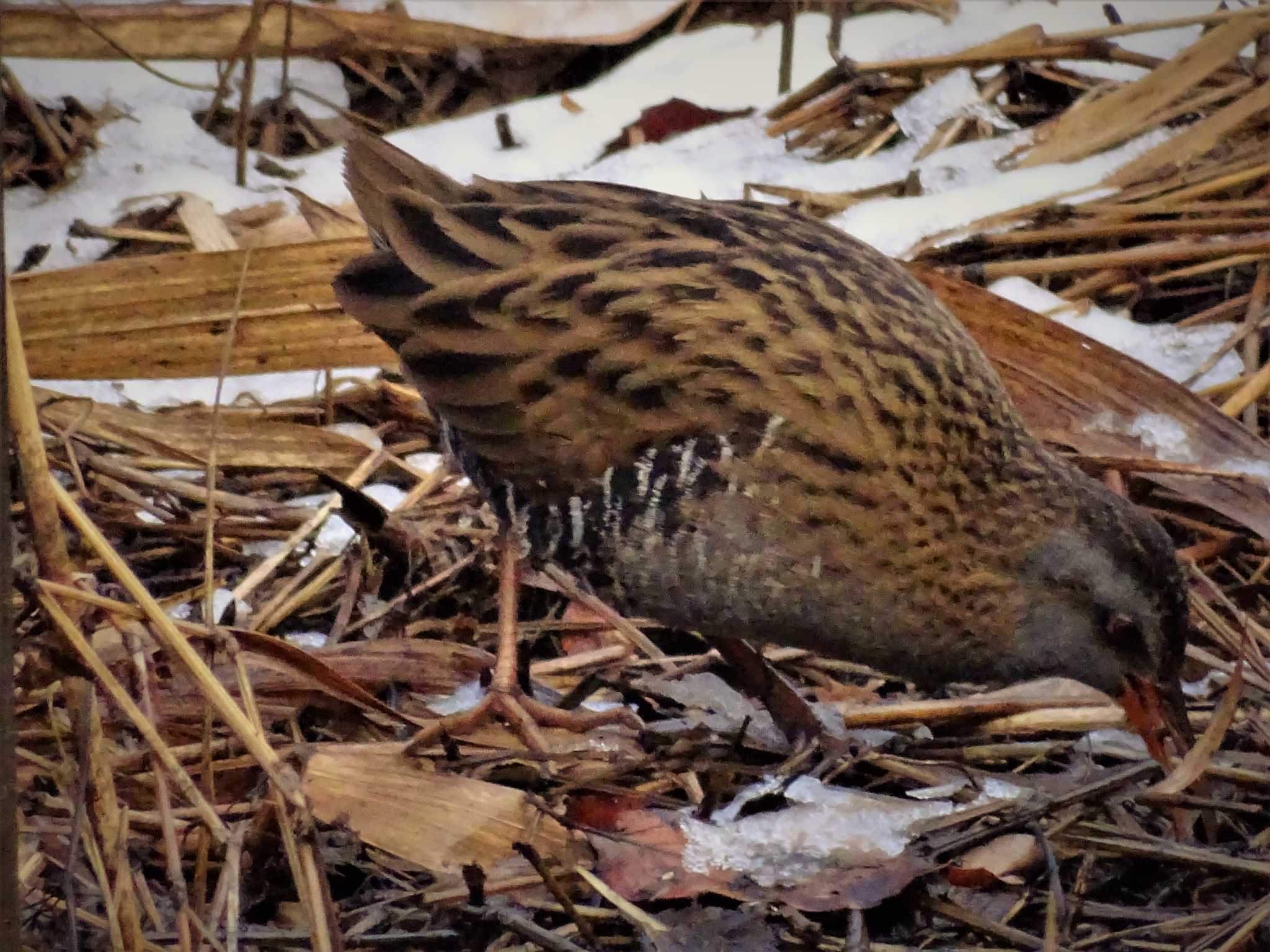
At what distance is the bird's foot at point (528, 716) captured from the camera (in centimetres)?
203

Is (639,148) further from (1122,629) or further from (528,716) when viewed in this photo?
(1122,629)

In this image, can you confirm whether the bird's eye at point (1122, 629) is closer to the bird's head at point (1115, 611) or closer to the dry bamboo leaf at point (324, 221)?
the bird's head at point (1115, 611)

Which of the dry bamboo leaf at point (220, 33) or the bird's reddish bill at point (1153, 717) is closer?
the bird's reddish bill at point (1153, 717)

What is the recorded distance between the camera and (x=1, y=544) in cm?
93

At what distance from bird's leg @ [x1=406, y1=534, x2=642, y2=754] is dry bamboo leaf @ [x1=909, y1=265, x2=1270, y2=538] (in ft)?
3.46

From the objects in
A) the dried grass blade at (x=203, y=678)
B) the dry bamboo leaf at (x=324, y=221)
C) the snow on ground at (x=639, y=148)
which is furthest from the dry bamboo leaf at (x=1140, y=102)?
the dried grass blade at (x=203, y=678)

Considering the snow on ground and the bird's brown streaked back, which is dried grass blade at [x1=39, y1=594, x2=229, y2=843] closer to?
the bird's brown streaked back

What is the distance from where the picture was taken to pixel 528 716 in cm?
208

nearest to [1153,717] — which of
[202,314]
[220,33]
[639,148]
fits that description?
[202,314]

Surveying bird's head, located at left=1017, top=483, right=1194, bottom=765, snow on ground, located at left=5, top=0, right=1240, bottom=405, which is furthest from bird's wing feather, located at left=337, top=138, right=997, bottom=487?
snow on ground, located at left=5, top=0, right=1240, bottom=405

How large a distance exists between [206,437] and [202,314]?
35 cm

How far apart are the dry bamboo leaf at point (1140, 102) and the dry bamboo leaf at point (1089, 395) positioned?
819mm

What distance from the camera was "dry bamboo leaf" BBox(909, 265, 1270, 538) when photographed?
248 centimetres

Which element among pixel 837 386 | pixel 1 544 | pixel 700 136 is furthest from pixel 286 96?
pixel 1 544
